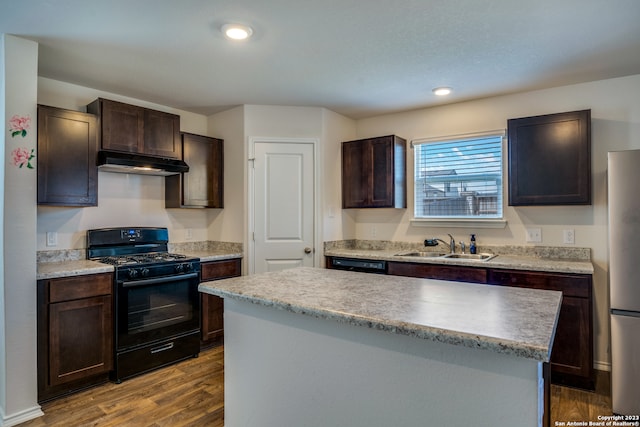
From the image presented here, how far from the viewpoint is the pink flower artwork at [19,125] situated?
92.7 inches

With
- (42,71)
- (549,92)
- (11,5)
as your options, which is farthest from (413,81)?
(42,71)

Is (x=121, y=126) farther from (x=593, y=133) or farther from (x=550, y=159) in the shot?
(x=593, y=133)

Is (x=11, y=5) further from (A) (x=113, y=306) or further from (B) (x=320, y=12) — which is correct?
(A) (x=113, y=306)

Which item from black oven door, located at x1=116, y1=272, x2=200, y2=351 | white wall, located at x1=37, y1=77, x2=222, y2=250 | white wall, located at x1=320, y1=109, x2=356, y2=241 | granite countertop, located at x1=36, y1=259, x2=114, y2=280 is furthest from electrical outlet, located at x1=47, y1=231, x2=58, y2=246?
white wall, located at x1=320, y1=109, x2=356, y2=241

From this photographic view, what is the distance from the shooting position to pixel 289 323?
64.6 inches

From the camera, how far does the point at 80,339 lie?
2.64m

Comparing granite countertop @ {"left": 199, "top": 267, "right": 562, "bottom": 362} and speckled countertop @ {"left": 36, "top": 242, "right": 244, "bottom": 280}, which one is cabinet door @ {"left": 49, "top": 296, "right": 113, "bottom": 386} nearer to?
speckled countertop @ {"left": 36, "top": 242, "right": 244, "bottom": 280}

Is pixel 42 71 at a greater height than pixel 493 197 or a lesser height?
greater

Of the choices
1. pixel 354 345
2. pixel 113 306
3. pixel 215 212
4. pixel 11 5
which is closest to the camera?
pixel 354 345

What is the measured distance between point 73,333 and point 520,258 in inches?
142

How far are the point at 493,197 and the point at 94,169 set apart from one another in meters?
3.57

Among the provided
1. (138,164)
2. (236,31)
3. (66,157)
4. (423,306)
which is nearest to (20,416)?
(66,157)

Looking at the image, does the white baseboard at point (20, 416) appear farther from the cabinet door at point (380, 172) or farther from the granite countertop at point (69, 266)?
the cabinet door at point (380, 172)

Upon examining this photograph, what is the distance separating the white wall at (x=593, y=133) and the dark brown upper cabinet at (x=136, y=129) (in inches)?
100
